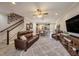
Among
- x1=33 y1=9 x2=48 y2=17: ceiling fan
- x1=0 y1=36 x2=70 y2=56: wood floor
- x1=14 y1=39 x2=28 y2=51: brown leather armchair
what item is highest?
x1=33 y1=9 x2=48 y2=17: ceiling fan

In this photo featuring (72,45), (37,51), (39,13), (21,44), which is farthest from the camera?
(39,13)

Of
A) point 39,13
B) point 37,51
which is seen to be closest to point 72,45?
point 37,51

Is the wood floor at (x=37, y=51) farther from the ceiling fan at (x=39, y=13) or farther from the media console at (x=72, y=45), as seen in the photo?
the ceiling fan at (x=39, y=13)

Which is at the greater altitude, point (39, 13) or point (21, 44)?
point (39, 13)

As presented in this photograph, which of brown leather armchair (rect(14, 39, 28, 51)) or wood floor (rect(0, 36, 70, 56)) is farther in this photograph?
brown leather armchair (rect(14, 39, 28, 51))

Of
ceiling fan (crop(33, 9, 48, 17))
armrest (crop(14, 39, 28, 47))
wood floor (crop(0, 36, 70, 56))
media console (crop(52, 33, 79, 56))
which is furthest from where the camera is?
ceiling fan (crop(33, 9, 48, 17))

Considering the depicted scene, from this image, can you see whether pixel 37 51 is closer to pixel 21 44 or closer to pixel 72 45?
pixel 21 44

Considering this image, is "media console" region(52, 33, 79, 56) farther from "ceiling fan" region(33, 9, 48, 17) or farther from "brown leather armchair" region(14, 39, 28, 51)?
"brown leather armchair" region(14, 39, 28, 51)

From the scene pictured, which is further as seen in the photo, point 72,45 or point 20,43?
point 20,43

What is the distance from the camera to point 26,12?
4.10m

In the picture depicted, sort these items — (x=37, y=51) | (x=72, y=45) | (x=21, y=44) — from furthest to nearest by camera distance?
(x=21, y=44), (x=37, y=51), (x=72, y=45)

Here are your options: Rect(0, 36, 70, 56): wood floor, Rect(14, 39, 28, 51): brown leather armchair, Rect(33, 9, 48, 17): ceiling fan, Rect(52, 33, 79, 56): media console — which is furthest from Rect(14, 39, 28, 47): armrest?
Rect(52, 33, 79, 56): media console

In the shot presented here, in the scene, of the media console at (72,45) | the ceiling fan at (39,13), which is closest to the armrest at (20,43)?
the ceiling fan at (39,13)

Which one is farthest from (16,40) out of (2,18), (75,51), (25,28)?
(75,51)
